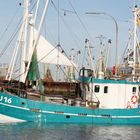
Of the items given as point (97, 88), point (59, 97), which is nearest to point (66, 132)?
point (59, 97)

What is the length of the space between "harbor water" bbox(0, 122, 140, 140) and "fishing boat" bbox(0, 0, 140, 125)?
1068 millimetres

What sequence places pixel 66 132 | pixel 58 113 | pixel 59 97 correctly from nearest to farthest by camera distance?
pixel 66 132, pixel 58 113, pixel 59 97

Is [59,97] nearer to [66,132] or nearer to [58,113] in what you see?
[58,113]

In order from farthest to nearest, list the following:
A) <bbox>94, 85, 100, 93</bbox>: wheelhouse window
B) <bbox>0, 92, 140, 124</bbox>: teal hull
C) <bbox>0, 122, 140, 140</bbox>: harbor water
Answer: <bbox>94, 85, 100, 93</bbox>: wheelhouse window → <bbox>0, 92, 140, 124</bbox>: teal hull → <bbox>0, 122, 140, 140</bbox>: harbor water

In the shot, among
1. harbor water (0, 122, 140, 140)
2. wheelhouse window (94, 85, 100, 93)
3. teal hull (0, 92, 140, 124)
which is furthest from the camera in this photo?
wheelhouse window (94, 85, 100, 93)

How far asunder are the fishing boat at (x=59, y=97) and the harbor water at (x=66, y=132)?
1068mm

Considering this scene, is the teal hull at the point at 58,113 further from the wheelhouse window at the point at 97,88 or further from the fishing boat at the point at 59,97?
the wheelhouse window at the point at 97,88

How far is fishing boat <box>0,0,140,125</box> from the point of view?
120 feet

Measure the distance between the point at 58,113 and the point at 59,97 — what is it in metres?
1.65

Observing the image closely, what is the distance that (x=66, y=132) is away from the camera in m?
32.3

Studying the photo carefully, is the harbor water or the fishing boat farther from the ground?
the fishing boat

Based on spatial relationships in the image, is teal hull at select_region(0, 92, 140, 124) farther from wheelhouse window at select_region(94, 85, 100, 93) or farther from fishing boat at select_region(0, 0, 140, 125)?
wheelhouse window at select_region(94, 85, 100, 93)

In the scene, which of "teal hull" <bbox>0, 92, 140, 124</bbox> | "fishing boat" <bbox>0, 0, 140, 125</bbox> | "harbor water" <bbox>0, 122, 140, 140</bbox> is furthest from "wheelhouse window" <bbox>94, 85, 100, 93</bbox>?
"harbor water" <bbox>0, 122, 140, 140</bbox>

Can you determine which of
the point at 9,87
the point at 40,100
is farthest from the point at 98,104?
the point at 9,87
